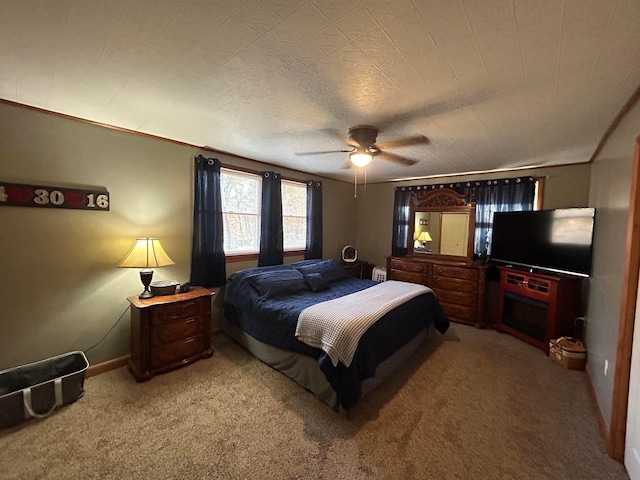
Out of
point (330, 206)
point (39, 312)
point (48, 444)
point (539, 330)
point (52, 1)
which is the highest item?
point (52, 1)

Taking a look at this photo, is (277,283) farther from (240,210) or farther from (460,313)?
(460,313)

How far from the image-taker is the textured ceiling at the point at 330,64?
1109mm

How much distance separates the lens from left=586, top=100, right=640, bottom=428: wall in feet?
5.98

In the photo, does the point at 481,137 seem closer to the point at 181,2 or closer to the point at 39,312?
the point at 181,2

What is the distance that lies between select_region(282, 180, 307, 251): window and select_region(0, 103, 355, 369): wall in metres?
1.55

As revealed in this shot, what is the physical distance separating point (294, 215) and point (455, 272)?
2.68 metres

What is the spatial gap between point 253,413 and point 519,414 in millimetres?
2086

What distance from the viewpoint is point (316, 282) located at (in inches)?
133

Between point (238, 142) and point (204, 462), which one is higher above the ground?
point (238, 142)

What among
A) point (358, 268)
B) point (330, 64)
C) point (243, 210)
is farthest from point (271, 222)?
point (330, 64)

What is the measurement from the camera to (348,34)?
4.04ft

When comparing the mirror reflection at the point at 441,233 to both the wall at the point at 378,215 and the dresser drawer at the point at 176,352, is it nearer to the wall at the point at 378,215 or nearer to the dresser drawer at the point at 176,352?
the wall at the point at 378,215

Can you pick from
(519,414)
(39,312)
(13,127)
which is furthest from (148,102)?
(519,414)

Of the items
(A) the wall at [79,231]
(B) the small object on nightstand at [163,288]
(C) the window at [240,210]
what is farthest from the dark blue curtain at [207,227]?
(B) the small object on nightstand at [163,288]
